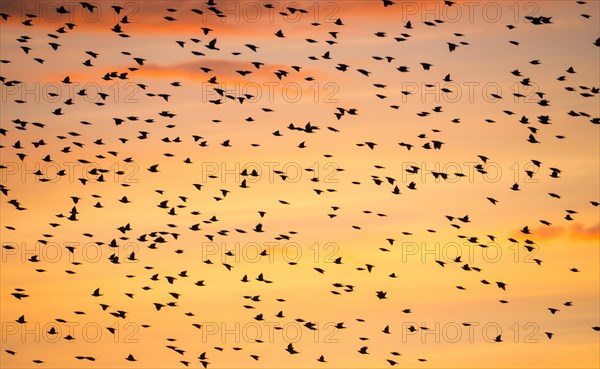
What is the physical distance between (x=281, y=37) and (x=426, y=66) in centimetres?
747

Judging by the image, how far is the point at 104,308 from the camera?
306 feet

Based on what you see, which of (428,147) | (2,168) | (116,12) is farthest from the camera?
(2,168)

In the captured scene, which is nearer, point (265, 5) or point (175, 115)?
point (265, 5)

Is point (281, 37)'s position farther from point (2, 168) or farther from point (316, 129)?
point (2, 168)

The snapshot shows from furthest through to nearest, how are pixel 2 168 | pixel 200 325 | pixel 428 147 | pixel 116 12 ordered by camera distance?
pixel 200 325, pixel 2 168, pixel 428 147, pixel 116 12

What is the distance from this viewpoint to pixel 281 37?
270 feet

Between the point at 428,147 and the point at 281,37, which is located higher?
the point at 281,37

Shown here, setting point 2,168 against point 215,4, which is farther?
point 2,168

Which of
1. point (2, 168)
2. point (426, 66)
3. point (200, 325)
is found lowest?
point (200, 325)

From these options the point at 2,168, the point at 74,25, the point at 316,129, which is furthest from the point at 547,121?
the point at 2,168

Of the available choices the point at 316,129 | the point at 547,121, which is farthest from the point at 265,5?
the point at 547,121

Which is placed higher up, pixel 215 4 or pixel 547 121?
pixel 215 4

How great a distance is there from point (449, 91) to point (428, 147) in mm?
3270

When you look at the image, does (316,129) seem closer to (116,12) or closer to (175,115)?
(175,115)
